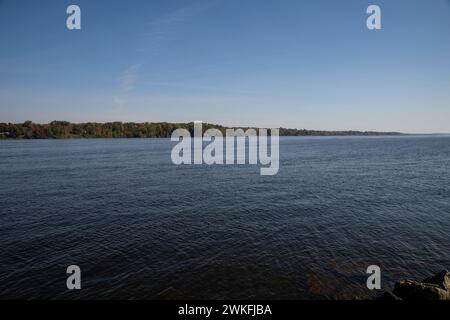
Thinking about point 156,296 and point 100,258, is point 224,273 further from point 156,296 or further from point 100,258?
point 100,258

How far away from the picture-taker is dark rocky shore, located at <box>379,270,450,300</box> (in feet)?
40.4

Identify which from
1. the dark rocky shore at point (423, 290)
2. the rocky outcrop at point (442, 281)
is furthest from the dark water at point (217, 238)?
the rocky outcrop at point (442, 281)

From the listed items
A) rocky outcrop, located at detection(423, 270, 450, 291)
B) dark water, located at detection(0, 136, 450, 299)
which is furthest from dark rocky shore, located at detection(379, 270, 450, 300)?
dark water, located at detection(0, 136, 450, 299)

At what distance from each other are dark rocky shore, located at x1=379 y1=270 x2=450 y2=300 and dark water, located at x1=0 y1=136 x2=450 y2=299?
1844 millimetres

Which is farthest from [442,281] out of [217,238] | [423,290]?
[217,238]

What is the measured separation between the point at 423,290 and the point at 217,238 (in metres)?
13.1

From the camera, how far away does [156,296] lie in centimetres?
1471

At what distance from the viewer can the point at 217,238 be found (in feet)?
71.4

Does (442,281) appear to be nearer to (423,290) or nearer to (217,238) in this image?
(423,290)

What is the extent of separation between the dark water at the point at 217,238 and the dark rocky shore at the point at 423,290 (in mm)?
1844

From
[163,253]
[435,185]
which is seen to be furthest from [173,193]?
[435,185]

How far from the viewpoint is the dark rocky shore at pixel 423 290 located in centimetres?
1232

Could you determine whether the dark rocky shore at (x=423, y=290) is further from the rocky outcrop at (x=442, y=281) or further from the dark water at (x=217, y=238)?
the dark water at (x=217, y=238)
